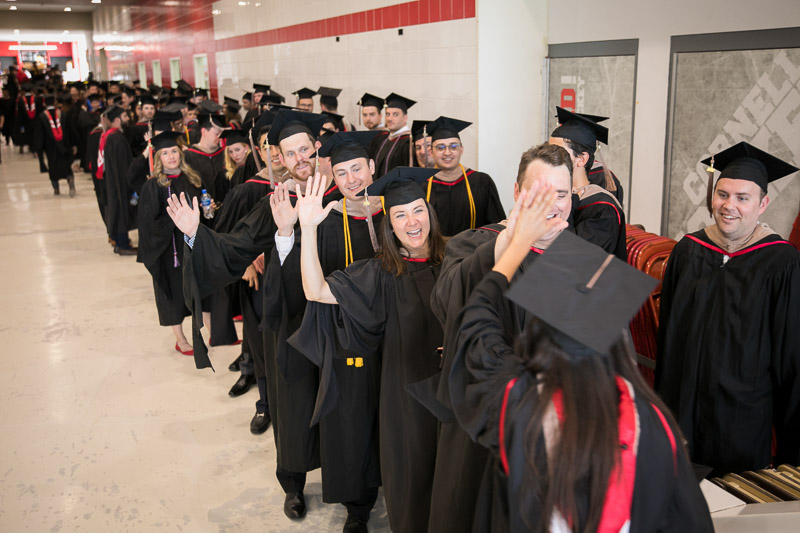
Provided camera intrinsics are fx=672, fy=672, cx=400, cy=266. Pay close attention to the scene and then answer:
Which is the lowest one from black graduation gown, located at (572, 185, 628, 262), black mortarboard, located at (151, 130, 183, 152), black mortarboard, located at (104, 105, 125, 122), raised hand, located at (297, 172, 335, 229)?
black graduation gown, located at (572, 185, 628, 262)

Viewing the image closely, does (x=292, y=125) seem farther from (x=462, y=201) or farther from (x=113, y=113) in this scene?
(x=113, y=113)

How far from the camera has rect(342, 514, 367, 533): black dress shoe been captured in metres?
3.49

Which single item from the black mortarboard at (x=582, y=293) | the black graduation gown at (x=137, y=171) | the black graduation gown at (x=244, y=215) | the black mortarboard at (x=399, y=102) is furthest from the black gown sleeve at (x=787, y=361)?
the black graduation gown at (x=137, y=171)

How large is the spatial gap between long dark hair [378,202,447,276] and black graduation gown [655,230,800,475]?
3.67 feet

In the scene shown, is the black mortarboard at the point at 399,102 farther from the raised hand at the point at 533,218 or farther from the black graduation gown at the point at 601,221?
the raised hand at the point at 533,218

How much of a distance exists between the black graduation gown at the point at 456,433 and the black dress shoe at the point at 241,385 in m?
2.79

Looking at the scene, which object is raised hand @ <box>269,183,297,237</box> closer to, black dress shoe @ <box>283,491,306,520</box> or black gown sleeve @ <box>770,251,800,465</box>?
black dress shoe @ <box>283,491,306,520</box>

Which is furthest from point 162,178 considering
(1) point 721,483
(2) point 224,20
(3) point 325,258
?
(2) point 224,20

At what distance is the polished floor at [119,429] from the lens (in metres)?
3.76

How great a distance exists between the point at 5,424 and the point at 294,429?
258 cm

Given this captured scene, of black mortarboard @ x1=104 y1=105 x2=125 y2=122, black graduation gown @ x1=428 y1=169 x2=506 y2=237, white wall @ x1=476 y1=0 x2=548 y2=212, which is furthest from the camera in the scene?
black mortarboard @ x1=104 y1=105 x2=125 y2=122

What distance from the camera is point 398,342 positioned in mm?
3012

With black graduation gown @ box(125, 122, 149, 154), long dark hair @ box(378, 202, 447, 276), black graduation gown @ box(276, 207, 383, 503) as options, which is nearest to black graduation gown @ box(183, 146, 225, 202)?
black graduation gown @ box(125, 122, 149, 154)

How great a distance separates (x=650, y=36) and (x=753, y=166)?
288 cm
